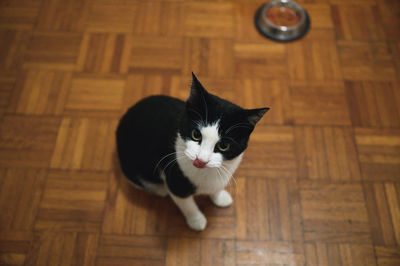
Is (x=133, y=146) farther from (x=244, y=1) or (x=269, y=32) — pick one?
(x=244, y=1)

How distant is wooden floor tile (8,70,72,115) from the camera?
4.51 ft

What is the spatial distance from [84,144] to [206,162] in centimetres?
74

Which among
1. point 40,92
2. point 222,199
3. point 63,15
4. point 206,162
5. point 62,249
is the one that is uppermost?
point 206,162

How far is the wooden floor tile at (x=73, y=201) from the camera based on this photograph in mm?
1168

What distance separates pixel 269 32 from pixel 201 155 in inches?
40.2

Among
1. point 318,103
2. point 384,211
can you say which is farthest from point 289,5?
point 384,211

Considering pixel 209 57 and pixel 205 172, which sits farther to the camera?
pixel 209 57

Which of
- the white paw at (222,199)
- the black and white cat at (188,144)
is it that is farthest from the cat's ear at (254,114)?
the white paw at (222,199)

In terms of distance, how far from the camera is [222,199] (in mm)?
1173

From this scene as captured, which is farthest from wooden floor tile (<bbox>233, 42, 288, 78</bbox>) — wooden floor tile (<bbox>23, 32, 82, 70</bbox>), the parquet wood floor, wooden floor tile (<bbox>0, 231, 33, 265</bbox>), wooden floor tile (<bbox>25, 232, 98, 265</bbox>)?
wooden floor tile (<bbox>0, 231, 33, 265</bbox>)

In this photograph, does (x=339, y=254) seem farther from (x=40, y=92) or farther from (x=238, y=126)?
(x=40, y=92)

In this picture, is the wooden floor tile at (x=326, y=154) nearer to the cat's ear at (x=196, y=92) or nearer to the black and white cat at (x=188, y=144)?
the black and white cat at (x=188, y=144)

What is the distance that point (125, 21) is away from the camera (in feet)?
5.17

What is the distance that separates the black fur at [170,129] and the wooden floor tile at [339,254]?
529 mm
